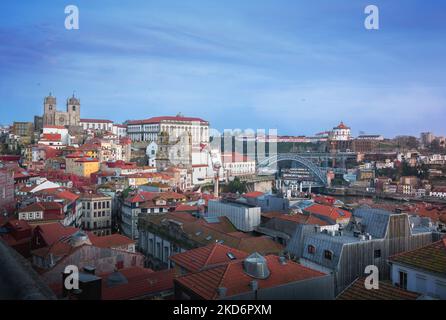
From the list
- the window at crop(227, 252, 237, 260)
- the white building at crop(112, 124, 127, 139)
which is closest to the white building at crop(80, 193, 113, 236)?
the window at crop(227, 252, 237, 260)

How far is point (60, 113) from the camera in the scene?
5331cm

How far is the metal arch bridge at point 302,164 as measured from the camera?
53281 millimetres

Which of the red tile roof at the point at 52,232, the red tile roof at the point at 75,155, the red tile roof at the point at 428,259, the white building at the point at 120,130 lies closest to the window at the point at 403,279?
the red tile roof at the point at 428,259

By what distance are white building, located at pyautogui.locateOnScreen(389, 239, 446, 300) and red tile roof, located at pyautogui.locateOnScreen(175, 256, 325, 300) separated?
3.82 ft

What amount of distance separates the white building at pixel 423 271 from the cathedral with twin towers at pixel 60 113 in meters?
51.6

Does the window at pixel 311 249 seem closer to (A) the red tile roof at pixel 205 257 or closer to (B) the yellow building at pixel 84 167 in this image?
(A) the red tile roof at pixel 205 257

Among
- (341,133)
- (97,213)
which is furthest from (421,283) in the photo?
(341,133)

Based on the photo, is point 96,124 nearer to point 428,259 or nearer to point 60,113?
point 60,113

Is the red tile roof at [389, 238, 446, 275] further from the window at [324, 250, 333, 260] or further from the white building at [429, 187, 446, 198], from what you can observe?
the white building at [429, 187, 446, 198]

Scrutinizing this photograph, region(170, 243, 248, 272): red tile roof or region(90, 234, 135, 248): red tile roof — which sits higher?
region(170, 243, 248, 272): red tile roof

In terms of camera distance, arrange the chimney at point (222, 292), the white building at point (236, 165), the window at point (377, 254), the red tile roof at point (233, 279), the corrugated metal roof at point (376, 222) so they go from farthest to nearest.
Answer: the white building at point (236, 165) < the corrugated metal roof at point (376, 222) < the window at point (377, 254) < the red tile roof at point (233, 279) < the chimney at point (222, 292)

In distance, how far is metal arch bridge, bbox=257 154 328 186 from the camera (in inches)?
2098
